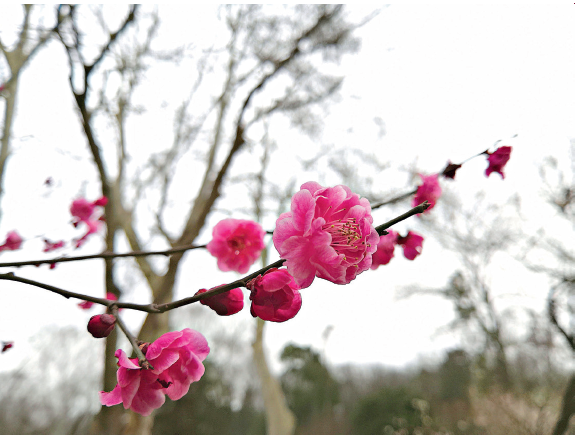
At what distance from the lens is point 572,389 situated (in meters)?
2.87

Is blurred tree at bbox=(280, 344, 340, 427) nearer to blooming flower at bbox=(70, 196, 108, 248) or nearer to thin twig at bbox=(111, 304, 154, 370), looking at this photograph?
blooming flower at bbox=(70, 196, 108, 248)

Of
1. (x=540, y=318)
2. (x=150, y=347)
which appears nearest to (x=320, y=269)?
(x=150, y=347)

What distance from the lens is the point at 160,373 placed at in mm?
420

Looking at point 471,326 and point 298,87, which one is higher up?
point 298,87

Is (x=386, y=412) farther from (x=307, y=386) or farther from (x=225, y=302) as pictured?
(x=225, y=302)

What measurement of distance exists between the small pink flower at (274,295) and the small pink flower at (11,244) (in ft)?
3.98

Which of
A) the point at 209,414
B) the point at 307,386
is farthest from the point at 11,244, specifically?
the point at 307,386

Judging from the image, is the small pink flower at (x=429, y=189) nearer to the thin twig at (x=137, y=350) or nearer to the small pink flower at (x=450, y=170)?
the small pink flower at (x=450, y=170)

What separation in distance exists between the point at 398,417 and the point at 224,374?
4005 mm

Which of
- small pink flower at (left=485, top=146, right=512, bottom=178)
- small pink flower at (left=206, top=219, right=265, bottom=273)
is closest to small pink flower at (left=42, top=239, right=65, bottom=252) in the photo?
small pink flower at (left=206, top=219, right=265, bottom=273)

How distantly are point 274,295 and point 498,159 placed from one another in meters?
0.74

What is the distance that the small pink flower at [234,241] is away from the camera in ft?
3.41

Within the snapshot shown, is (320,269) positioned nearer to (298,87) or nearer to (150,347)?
(150,347)

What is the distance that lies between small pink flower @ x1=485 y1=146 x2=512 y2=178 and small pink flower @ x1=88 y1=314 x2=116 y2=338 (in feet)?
2.96
